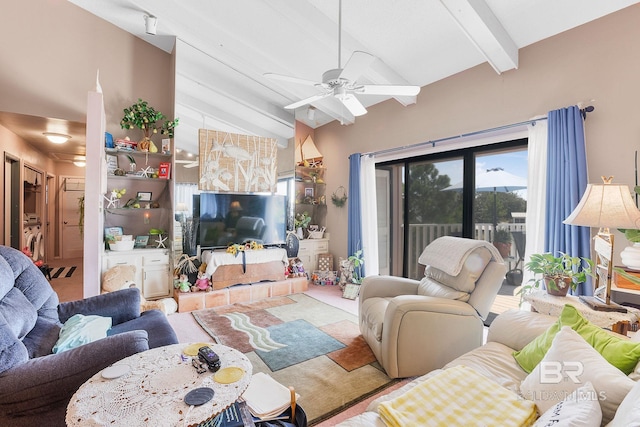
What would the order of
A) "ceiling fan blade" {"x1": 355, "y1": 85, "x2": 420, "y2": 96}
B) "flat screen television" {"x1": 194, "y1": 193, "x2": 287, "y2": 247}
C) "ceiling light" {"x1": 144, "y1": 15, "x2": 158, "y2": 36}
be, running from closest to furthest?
"ceiling fan blade" {"x1": 355, "y1": 85, "x2": 420, "y2": 96} < "ceiling light" {"x1": 144, "y1": 15, "x2": 158, "y2": 36} < "flat screen television" {"x1": 194, "y1": 193, "x2": 287, "y2": 247}

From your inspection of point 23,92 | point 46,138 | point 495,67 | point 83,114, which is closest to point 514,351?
point 495,67

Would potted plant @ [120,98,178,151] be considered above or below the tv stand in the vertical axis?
above

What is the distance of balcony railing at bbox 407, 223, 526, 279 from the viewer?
10.5 feet

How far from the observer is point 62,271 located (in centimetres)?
501

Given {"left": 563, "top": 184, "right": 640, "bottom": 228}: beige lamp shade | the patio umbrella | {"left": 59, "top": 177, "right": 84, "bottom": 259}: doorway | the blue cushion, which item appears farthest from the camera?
{"left": 59, "top": 177, "right": 84, "bottom": 259}: doorway

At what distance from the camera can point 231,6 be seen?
290cm

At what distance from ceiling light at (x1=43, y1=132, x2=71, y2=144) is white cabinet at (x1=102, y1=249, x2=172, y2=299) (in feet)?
6.01

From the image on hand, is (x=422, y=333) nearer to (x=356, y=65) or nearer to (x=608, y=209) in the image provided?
(x=608, y=209)

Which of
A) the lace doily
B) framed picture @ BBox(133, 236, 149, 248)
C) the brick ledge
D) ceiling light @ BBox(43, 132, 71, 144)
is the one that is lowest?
the brick ledge

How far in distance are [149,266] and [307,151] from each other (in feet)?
9.42

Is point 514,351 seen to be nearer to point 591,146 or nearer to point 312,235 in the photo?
point 591,146

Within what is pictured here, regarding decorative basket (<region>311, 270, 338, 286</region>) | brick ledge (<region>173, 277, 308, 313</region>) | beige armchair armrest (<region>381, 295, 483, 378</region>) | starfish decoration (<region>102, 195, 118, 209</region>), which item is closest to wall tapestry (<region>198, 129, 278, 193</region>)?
starfish decoration (<region>102, 195, 118, 209</region>)

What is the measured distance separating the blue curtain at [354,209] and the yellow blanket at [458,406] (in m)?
3.24

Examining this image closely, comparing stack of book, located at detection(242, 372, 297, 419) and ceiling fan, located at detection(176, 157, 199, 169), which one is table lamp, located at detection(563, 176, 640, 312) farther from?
ceiling fan, located at detection(176, 157, 199, 169)
